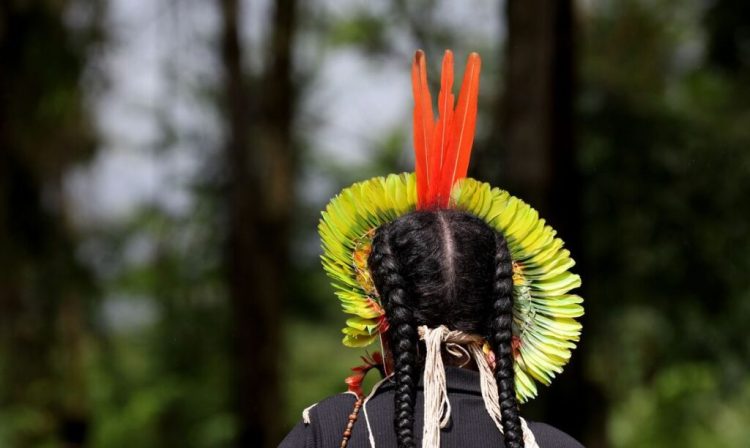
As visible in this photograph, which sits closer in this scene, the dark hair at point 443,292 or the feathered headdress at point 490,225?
the dark hair at point 443,292

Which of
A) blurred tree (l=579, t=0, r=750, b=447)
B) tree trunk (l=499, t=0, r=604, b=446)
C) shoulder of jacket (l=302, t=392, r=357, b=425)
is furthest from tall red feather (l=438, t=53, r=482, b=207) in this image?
blurred tree (l=579, t=0, r=750, b=447)

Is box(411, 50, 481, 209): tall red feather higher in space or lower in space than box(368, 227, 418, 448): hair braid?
higher

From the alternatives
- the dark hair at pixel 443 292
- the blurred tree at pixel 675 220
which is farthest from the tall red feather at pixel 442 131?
the blurred tree at pixel 675 220

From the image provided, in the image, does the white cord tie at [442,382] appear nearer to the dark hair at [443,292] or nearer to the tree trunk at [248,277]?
the dark hair at [443,292]

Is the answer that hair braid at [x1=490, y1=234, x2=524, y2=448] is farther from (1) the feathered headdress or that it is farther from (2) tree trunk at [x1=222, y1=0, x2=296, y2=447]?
(2) tree trunk at [x1=222, y1=0, x2=296, y2=447]

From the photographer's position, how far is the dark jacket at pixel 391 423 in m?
1.96

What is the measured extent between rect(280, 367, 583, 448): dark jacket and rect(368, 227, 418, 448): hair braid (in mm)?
40

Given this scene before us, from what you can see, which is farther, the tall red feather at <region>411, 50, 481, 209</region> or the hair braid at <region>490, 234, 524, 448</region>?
the tall red feather at <region>411, 50, 481, 209</region>

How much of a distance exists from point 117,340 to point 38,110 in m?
7.19

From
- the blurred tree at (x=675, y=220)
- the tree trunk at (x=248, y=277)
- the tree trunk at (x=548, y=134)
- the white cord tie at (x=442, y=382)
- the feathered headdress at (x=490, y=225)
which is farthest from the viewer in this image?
the tree trunk at (x=248, y=277)

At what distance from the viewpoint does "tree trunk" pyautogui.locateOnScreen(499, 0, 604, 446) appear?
6.13m

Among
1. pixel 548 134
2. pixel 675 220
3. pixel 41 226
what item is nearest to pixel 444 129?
pixel 548 134

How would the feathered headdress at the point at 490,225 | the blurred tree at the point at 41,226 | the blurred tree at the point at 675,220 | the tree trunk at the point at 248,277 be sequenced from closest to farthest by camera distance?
the feathered headdress at the point at 490,225
the blurred tree at the point at 675,220
the tree trunk at the point at 248,277
the blurred tree at the point at 41,226

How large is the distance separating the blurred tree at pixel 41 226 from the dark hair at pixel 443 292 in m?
8.34
